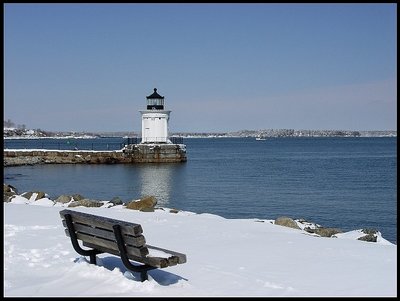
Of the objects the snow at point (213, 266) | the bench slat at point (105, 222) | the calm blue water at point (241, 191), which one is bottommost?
the calm blue water at point (241, 191)

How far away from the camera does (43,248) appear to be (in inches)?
358

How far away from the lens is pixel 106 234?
23.5 ft

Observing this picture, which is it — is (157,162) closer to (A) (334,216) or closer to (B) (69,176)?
(B) (69,176)

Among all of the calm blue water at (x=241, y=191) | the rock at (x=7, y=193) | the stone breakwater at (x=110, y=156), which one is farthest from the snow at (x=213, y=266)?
the stone breakwater at (x=110, y=156)

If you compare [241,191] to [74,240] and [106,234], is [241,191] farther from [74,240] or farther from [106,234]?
[106,234]

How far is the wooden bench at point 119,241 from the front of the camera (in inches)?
263

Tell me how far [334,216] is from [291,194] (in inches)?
359

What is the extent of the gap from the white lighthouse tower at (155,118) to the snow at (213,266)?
44454mm

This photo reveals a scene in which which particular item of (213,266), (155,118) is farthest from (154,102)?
(213,266)

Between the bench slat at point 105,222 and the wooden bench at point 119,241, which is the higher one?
the bench slat at point 105,222

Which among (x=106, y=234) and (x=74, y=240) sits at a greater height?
(x=106, y=234)

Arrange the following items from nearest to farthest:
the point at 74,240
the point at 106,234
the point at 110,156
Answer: the point at 106,234
the point at 74,240
the point at 110,156

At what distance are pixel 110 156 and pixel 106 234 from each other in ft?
179

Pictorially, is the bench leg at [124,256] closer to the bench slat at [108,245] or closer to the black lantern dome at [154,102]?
the bench slat at [108,245]
